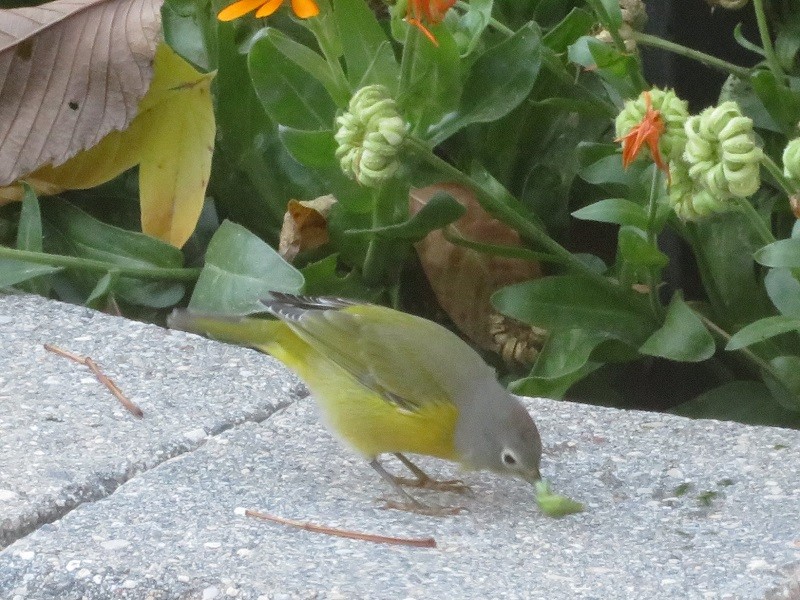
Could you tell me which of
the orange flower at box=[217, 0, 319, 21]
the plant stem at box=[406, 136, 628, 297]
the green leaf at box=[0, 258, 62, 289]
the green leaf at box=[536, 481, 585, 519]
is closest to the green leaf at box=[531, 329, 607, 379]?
the plant stem at box=[406, 136, 628, 297]

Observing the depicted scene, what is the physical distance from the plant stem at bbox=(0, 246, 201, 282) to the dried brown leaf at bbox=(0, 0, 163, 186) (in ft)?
0.94

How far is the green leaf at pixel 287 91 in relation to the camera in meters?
3.13

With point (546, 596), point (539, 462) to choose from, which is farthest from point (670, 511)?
point (546, 596)

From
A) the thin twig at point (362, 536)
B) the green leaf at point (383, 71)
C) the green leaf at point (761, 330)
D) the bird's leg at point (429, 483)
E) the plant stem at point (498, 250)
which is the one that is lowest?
the bird's leg at point (429, 483)

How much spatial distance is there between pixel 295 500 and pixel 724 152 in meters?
0.94

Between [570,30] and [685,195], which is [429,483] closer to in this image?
[685,195]

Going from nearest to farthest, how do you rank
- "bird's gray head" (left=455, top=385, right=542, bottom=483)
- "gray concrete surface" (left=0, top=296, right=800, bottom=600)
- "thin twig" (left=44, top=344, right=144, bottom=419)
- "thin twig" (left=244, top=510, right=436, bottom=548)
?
"gray concrete surface" (left=0, top=296, right=800, bottom=600) → "thin twig" (left=244, top=510, right=436, bottom=548) → "bird's gray head" (left=455, top=385, right=542, bottom=483) → "thin twig" (left=44, top=344, right=144, bottom=419)

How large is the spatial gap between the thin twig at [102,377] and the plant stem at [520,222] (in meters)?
0.83

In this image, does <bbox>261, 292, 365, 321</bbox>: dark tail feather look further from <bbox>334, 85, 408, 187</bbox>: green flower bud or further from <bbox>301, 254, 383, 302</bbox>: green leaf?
<bbox>301, 254, 383, 302</bbox>: green leaf

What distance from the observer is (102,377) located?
267 centimetres

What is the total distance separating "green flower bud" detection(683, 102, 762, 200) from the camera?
210 centimetres

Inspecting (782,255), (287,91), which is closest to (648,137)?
(782,255)

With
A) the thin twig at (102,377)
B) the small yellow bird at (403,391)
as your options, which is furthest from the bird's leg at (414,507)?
the thin twig at (102,377)

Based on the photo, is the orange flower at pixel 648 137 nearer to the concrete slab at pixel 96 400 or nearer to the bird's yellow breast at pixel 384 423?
the bird's yellow breast at pixel 384 423
